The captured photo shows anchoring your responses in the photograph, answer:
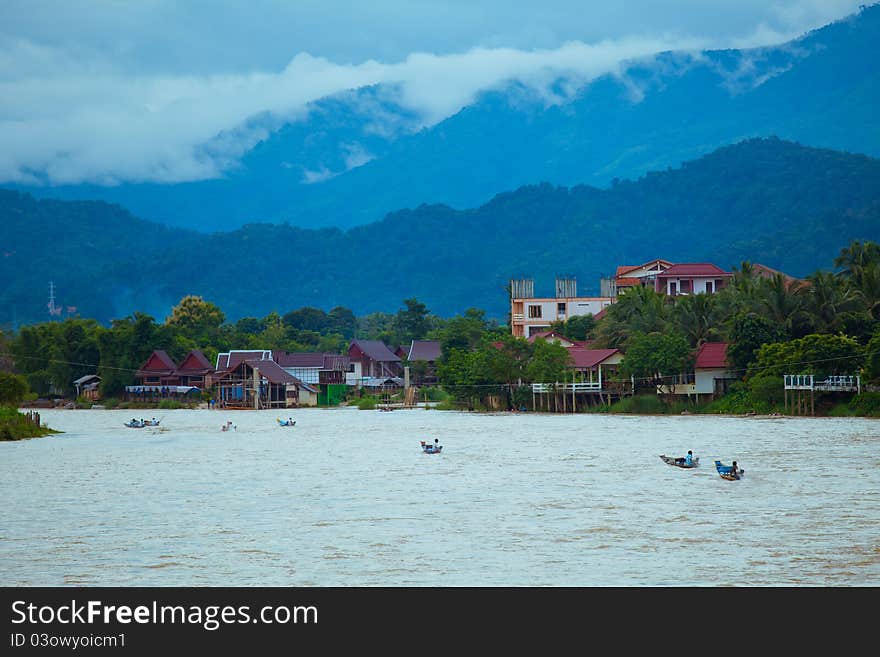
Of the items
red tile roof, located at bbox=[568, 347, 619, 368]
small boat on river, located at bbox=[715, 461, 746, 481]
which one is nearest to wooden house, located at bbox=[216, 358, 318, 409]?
red tile roof, located at bbox=[568, 347, 619, 368]

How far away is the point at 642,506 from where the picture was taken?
22.1 m

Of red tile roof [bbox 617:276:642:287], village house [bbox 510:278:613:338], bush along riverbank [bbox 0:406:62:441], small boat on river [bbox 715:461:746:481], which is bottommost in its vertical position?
small boat on river [bbox 715:461:746:481]

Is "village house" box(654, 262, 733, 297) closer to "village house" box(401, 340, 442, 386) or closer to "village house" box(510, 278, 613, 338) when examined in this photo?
"village house" box(510, 278, 613, 338)

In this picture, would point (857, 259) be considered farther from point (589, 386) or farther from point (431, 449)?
point (431, 449)

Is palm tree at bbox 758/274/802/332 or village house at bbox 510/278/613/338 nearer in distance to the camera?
palm tree at bbox 758/274/802/332

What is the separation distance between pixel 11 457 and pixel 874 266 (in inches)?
1472

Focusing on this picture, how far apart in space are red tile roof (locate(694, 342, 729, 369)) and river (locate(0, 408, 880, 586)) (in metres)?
11.2

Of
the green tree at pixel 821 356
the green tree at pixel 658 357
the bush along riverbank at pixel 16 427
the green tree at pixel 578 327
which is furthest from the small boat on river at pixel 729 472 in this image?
the green tree at pixel 578 327

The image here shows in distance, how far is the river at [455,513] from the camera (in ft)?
52.5

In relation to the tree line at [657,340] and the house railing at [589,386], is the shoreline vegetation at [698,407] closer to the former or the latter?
the house railing at [589,386]

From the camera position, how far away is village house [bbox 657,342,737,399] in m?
52.3

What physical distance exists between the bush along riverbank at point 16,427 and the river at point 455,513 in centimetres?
337
